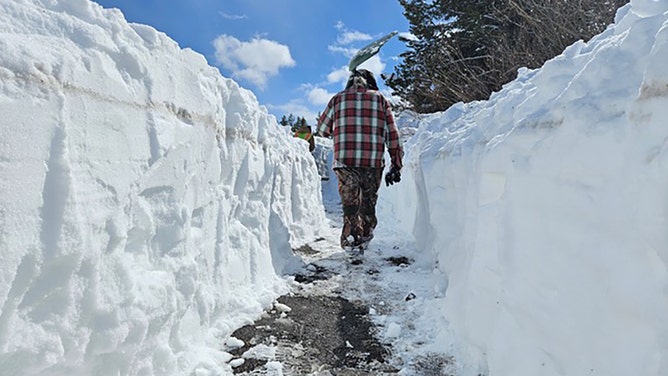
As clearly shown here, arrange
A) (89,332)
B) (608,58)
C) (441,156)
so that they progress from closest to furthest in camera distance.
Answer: (89,332) → (608,58) → (441,156)

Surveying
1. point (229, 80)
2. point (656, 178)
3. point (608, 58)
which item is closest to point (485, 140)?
point (608, 58)

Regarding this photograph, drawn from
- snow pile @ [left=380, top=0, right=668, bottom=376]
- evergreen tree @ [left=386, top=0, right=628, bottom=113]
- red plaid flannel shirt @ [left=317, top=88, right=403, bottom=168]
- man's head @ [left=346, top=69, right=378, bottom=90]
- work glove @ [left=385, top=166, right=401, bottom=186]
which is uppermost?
evergreen tree @ [left=386, top=0, right=628, bottom=113]

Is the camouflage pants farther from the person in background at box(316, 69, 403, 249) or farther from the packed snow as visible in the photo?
the packed snow

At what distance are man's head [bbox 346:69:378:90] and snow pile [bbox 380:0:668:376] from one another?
104 inches

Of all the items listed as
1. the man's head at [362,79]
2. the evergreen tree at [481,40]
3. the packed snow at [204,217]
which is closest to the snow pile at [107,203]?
the packed snow at [204,217]

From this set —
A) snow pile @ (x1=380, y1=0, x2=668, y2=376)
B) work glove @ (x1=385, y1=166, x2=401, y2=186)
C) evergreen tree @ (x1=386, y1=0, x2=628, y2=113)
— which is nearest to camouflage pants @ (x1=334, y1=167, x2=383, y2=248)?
work glove @ (x1=385, y1=166, x2=401, y2=186)

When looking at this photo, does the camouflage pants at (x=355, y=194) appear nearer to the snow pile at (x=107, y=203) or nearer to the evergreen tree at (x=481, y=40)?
the snow pile at (x=107, y=203)

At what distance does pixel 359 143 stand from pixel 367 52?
4.91 feet

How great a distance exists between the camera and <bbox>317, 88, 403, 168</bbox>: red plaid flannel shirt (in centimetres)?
467

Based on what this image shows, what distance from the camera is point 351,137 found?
15.3ft

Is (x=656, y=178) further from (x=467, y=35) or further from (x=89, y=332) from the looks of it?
(x=467, y=35)

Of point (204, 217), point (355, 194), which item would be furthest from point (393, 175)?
point (204, 217)

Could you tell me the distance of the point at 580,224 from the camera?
1441mm

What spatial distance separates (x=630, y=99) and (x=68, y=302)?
191 centimetres
